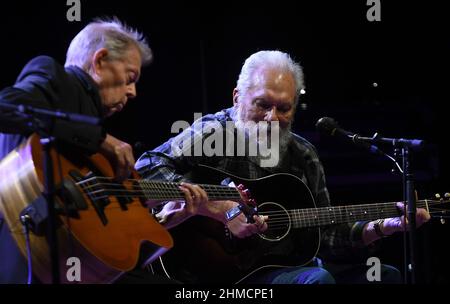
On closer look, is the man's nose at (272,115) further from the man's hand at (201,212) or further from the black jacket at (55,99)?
the black jacket at (55,99)

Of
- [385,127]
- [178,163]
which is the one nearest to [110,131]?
[178,163]

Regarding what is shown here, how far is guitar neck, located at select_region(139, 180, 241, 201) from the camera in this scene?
270 cm

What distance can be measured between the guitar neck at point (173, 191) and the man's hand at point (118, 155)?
0.64 ft

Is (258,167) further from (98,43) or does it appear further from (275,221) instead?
(98,43)

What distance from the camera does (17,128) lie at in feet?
6.97

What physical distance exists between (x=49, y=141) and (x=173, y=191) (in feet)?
3.31

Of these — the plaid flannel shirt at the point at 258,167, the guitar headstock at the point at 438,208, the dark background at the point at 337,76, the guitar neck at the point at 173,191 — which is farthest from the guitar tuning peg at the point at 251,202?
the dark background at the point at 337,76

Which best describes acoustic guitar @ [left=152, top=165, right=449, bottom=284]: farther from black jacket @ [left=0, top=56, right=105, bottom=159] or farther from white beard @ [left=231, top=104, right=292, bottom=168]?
black jacket @ [left=0, top=56, right=105, bottom=159]

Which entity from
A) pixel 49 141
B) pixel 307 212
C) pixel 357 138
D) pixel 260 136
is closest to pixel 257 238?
pixel 307 212

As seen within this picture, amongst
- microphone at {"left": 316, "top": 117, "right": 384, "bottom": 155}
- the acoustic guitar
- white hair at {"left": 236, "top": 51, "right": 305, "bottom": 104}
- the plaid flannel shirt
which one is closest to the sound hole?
the acoustic guitar

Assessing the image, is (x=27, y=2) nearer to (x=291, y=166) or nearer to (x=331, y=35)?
(x=291, y=166)

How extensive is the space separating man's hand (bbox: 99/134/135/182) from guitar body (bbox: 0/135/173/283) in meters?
0.09

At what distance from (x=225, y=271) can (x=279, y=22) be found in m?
3.04

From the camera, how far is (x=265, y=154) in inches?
144
